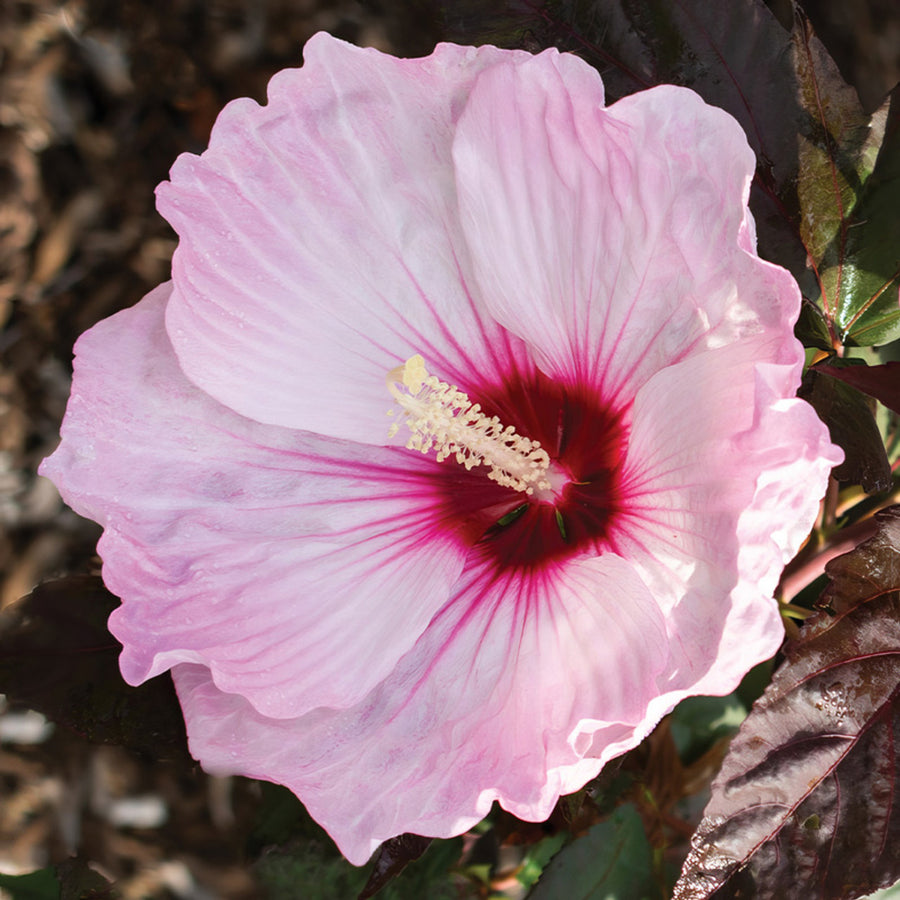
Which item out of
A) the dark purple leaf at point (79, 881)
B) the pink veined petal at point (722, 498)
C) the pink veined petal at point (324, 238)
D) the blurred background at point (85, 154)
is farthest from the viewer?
the blurred background at point (85, 154)

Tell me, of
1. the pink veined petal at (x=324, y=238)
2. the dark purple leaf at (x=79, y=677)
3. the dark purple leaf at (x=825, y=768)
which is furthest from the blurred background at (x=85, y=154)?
the dark purple leaf at (x=825, y=768)

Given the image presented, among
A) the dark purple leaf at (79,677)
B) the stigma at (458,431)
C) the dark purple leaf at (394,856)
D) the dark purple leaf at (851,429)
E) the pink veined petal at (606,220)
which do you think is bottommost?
the dark purple leaf at (394,856)

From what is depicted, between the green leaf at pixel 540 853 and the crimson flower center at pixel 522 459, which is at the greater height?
the crimson flower center at pixel 522 459

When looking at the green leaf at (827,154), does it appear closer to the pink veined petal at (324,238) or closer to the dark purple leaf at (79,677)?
the pink veined petal at (324,238)

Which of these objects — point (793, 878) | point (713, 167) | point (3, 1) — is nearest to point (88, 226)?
point (3, 1)

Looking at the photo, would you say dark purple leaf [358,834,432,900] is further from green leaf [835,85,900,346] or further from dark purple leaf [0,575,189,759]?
green leaf [835,85,900,346]

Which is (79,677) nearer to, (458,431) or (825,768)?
(458,431)
